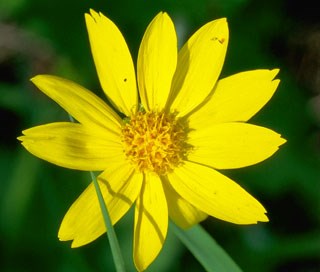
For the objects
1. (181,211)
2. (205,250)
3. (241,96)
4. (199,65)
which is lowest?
(205,250)

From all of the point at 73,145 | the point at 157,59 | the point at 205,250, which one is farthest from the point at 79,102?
the point at 205,250

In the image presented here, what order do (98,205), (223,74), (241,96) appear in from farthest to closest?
(223,74) → (241,96) → (98,205)

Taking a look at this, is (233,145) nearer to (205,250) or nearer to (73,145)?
(205,250)

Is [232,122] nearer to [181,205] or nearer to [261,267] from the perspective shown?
[181,205]

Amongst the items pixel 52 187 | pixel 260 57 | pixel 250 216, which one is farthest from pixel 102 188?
pixel 260 57

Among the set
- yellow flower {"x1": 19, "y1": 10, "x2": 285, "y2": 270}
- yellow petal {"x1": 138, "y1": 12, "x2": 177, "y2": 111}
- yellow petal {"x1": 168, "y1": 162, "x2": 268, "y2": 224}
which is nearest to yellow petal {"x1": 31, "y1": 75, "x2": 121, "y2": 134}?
yellow flower {"x1": 19, "y1": 10, "x2": 285, "y2": 270}

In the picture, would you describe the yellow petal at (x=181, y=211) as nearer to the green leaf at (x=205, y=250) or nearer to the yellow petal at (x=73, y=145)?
the green leaf at (x=205, y=250)

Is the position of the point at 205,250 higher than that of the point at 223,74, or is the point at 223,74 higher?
the point at 223,74
